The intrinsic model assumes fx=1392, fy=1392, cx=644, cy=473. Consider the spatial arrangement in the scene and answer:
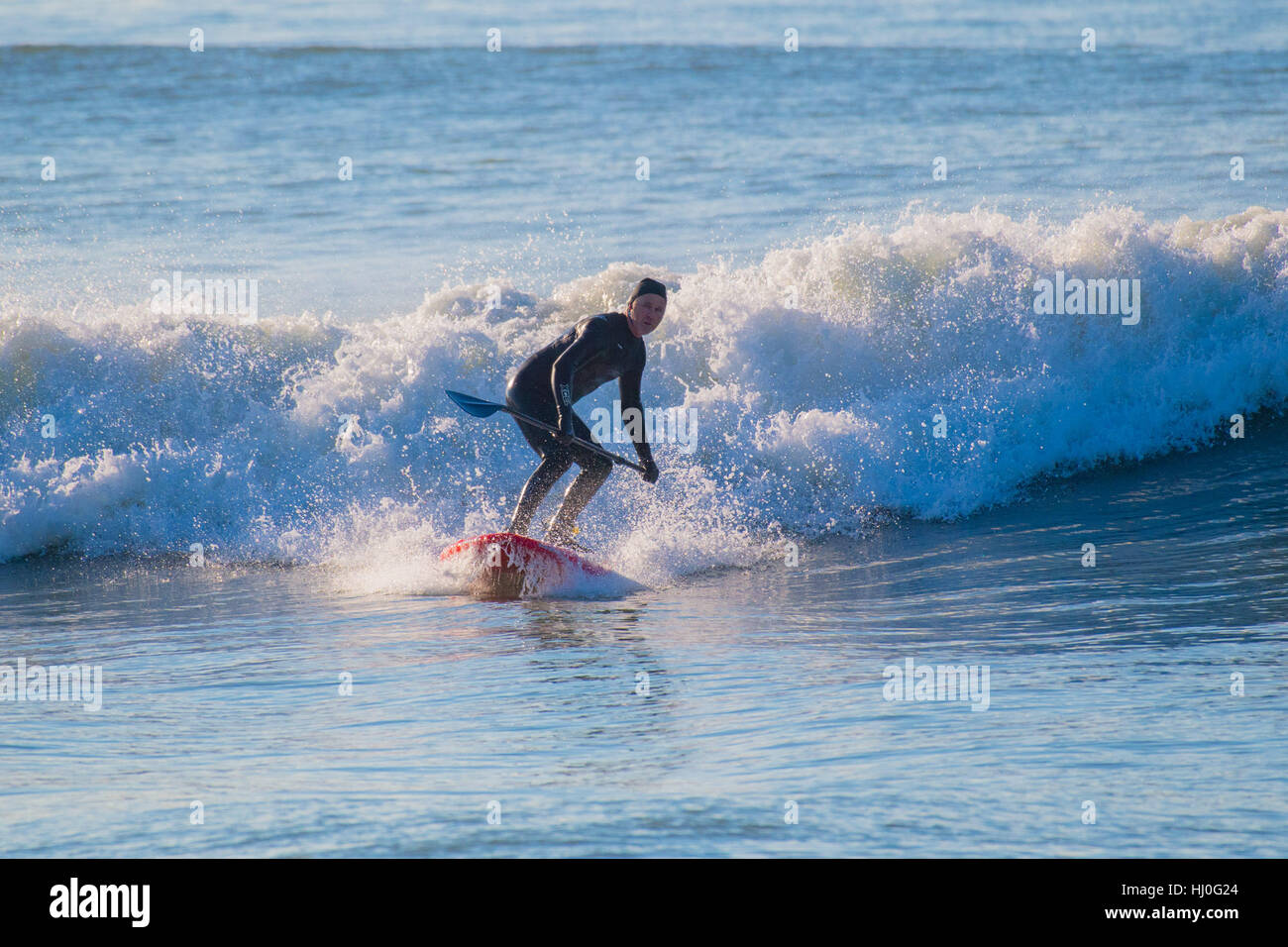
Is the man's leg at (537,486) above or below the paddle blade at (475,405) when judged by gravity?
below

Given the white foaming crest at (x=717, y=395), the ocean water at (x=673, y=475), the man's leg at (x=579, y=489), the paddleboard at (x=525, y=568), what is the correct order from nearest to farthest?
1. the ocean water at (x=673, y=475)
2. the paddleboard at (x=525, y=568)
3. the man's leg at (x=579, y=489)
4. the white foaming crest at (x=717, y=395)

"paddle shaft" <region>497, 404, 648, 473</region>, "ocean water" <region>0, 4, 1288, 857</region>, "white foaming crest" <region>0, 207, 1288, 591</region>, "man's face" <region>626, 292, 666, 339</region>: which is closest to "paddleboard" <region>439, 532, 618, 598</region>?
"ocean water" <region>0, 4, 1288, 857</region>

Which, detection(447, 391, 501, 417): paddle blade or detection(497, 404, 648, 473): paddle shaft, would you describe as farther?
detection(447, 391, 501, 417): paddle blade

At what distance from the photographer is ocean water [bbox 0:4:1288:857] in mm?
4688

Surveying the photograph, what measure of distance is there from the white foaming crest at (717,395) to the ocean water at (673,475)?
0.05m

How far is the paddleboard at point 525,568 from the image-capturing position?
8.09 metres

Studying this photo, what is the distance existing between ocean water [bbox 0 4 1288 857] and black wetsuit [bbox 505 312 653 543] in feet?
2.18

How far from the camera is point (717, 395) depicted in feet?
37.4

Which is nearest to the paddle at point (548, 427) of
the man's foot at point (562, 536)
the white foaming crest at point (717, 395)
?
the man's foot at point (562, 536)

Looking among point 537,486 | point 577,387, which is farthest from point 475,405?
point 577,387

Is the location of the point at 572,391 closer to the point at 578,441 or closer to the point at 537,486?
the point at 578,441

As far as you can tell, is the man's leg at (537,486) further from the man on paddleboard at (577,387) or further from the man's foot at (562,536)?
the man's foot at (562,536)

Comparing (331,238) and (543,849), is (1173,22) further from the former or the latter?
→ (543,849)

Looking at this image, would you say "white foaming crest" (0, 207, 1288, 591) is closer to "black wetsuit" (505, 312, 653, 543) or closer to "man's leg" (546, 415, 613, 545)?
"man's leg" (546, 415, 613, 545)
